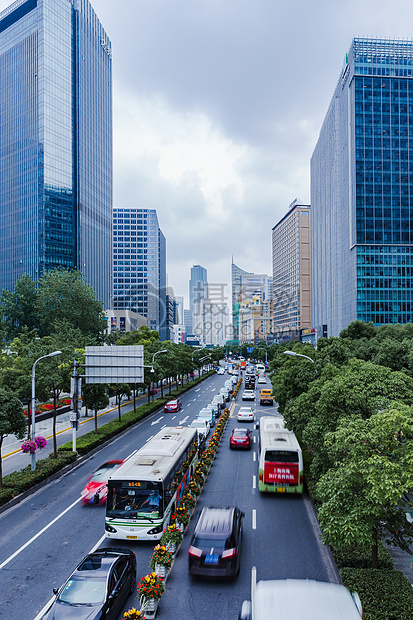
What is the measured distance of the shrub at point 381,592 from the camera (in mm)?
8156

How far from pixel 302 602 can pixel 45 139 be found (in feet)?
369

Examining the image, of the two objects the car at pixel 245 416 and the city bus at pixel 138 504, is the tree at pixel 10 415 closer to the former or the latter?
the city bus at pixel 138 504

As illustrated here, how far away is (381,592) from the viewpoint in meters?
8.81

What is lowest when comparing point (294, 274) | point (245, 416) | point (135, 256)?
point (245, 416)

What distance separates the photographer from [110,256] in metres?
129

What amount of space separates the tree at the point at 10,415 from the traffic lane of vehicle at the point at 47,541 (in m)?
2.35

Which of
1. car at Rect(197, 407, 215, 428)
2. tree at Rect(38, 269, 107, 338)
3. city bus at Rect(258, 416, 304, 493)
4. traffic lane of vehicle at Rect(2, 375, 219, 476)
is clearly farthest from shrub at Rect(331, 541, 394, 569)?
tree at Rect(38, 269, 107, 338)

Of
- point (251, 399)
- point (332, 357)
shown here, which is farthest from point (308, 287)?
point (332, 357)

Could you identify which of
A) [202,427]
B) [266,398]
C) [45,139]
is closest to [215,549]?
[202,427]

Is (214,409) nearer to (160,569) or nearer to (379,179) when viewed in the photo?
(160,569)

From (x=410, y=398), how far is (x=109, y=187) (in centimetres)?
13192

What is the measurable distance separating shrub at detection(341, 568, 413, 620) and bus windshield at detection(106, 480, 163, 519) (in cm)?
586

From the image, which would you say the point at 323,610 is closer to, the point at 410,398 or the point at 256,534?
the point at 410,398

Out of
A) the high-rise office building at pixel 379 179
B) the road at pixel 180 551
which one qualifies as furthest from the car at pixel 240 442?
the high-rise office building at pixel 379 179
